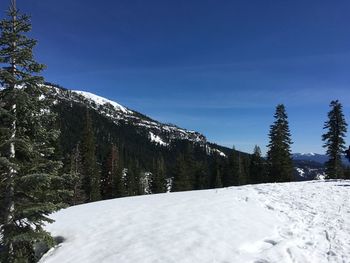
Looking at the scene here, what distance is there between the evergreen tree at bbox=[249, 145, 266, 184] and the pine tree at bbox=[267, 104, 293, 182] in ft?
60.6

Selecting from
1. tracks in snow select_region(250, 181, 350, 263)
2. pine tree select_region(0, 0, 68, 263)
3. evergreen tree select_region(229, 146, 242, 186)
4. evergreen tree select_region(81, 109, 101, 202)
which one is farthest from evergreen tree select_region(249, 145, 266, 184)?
pine tree select_region(0, 0, 68, 263)

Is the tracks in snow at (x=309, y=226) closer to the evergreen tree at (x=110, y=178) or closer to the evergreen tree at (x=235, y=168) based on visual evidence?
the evergreen tree at (x=110, y=178)

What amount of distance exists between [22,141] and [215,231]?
750 cm

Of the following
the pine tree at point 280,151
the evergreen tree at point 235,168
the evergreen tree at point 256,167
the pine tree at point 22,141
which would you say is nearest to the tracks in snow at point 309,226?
the pine tree at point 22,141

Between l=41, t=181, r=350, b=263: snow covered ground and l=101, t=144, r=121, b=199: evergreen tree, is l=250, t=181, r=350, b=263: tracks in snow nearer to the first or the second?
l=41, t=181, r=350, b=263: snow covered ground

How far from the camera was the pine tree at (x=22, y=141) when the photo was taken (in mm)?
11914

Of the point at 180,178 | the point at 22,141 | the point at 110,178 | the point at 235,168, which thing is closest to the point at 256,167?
the point at 235,168

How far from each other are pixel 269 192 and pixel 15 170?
14.8m

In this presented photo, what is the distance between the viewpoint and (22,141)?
464 inches

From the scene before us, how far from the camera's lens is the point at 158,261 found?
11539mm

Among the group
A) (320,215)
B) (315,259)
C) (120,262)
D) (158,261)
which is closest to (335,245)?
(315,259)

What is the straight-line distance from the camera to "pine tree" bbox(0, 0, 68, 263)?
1191 cm

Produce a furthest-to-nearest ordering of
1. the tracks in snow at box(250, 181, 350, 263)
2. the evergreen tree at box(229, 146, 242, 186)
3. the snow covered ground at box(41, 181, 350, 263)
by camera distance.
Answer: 1. the evergreen tree at box(229, 146, 242, 186)
2. the snow covered ground at box(41, 181, 350, 263)
3. the tracks in snow at box(250, 181, 350, 263)

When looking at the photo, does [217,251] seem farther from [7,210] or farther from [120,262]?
[7,210]
